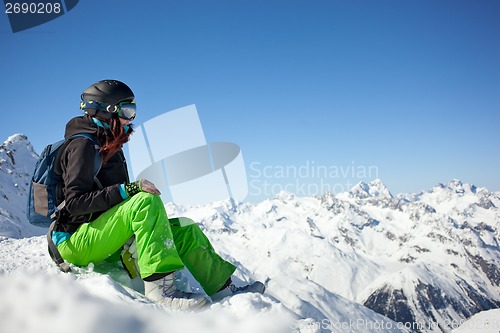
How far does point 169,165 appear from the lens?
32.8 ft

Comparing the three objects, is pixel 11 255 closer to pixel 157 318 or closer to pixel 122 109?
pixel 122 109

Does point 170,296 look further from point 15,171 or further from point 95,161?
point 15,171

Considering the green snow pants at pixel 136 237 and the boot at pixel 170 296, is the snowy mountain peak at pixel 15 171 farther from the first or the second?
the boot at pixel 170 296

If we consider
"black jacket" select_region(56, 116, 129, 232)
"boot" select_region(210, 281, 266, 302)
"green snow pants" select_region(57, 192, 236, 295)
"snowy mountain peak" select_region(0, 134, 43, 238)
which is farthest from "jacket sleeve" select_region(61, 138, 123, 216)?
"snowy mountain peak" select_region(0, 134, 43, 238)

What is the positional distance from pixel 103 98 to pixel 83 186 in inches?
63.3

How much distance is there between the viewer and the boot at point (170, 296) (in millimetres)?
4855

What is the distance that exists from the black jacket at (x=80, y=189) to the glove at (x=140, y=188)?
0.47ft

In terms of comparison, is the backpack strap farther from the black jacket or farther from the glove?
the glove

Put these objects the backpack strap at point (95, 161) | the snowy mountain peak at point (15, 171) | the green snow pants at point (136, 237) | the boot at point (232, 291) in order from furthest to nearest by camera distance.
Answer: the snowy mountain peak at point (15, 171) < the boot at point (232, 291) < the backpack strap at point (95, 161) < the green snow pants at point (136, 237)

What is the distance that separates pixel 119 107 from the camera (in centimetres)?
583

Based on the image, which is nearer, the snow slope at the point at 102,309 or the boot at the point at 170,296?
the snow slope at the point at 102,309

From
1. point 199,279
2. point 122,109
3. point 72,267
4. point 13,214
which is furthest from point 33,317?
point 13,214

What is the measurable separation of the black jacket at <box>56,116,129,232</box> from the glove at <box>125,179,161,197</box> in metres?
0.14

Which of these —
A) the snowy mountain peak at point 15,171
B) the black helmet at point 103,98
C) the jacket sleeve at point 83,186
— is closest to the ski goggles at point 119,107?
the black helmet at point 103,98
